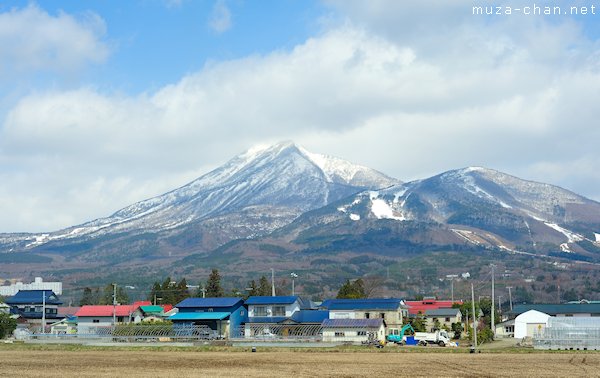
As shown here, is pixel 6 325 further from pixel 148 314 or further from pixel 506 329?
pixel 506 329

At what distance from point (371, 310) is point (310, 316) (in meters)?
6.39

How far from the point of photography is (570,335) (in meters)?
63.8

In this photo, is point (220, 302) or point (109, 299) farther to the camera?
point (109, 299)

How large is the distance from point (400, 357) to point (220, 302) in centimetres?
3840

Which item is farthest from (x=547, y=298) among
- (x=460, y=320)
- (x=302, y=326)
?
(x=302, y=326)

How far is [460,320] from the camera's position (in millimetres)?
95062

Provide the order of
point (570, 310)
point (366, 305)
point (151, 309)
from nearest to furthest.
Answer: point (366, 305), point (570, 310), point (151, 309)

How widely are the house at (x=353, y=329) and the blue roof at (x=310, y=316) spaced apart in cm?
581

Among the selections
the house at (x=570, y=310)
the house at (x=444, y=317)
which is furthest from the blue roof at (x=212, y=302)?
the house at (x=570, y=310)

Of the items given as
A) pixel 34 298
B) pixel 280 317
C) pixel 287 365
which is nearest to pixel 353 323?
pixel 280 317

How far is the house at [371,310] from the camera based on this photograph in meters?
79.4

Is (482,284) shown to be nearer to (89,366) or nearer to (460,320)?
(460,320)

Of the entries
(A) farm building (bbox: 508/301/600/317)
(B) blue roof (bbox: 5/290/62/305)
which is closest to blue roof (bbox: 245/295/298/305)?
(A) farm building (bbox: 508/301/600/317)

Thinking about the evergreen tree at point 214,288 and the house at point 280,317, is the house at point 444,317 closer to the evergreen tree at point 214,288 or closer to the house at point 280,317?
the house at point 280,317
